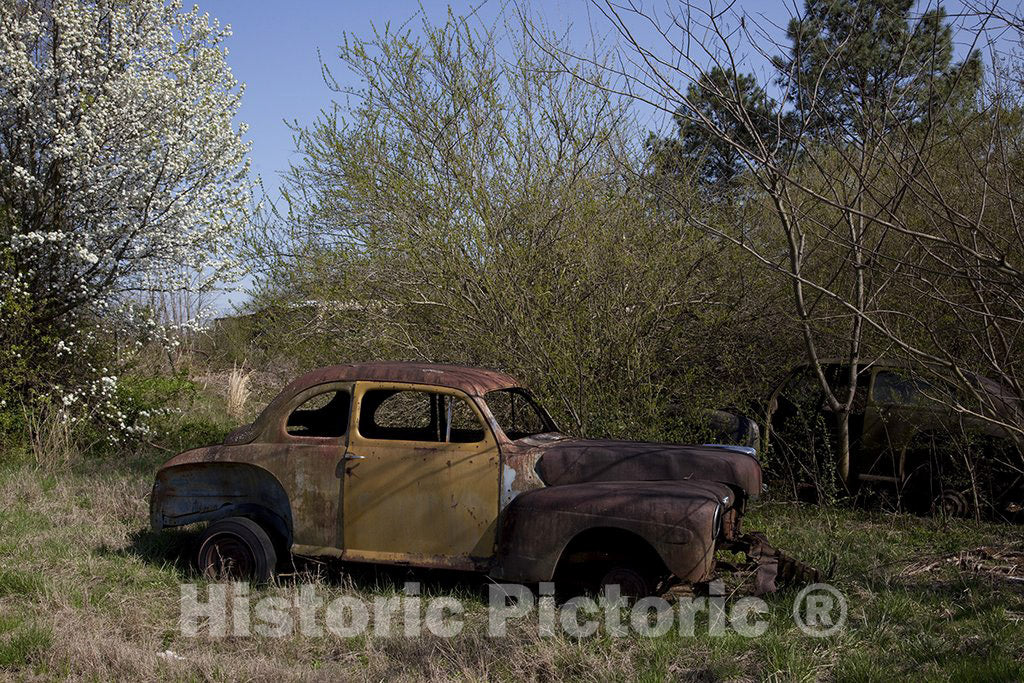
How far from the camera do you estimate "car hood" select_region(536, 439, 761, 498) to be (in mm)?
5754

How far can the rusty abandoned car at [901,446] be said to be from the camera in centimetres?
799

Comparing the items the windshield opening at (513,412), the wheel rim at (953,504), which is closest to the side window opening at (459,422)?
the windshield opening at (513,412)

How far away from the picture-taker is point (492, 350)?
28.0 feet

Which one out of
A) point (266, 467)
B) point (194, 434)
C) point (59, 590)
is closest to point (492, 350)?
point (266, 467)

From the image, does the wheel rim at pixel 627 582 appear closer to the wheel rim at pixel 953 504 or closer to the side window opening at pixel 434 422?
the side window opening at pixel 434 422

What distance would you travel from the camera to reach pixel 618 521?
16.9 feet

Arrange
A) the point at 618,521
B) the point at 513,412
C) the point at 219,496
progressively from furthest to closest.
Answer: the point at 513,412, the point at 219,496, the point at 618,521

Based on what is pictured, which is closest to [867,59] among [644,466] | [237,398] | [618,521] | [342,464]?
[644,466]

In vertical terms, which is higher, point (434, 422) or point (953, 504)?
point (434, 422)

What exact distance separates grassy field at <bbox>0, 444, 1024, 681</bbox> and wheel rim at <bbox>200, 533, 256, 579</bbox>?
17 cm

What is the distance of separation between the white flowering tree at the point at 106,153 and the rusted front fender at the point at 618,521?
25.2ft

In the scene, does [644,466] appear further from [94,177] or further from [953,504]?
[94,177]

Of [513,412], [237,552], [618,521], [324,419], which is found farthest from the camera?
[513,412]

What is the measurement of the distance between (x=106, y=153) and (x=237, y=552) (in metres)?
7.29
